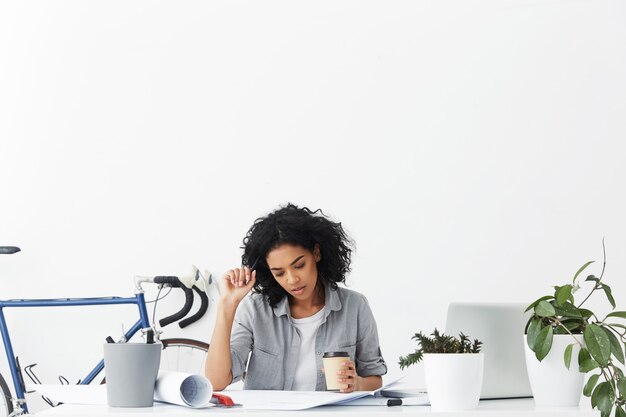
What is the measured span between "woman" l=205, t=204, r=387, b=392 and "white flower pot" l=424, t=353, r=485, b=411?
3.07ft

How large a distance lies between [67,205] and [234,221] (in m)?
0.72

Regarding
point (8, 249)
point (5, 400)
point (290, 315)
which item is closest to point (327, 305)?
point (290, 315)

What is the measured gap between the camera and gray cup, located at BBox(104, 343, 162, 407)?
140cm

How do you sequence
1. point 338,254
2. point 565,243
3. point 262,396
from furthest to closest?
point 565,243 < point 338,254 < point 262,396

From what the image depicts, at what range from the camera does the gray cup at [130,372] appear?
1400mm

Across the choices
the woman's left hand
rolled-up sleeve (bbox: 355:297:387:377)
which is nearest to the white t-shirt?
rolled-up sleeve (bbox: 355:297:387:377)

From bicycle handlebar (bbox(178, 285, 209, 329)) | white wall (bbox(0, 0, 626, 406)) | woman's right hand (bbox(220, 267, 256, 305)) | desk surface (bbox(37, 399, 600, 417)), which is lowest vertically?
bicycle handlebar (bbox(178, 285, 209, 329))

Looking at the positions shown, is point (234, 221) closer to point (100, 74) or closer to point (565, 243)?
point (100, 74)

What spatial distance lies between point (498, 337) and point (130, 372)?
0.69 m

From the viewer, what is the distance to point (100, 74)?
3.73 metres

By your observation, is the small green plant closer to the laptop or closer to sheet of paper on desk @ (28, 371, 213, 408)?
the laptop

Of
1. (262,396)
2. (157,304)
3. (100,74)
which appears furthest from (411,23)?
(262,396)

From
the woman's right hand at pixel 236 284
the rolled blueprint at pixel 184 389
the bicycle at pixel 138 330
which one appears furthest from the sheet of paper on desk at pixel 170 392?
the bicycle at pixel 138 330

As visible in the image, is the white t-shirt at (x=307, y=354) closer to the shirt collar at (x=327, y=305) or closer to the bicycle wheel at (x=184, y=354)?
the shirt collar at (x=327, y=305)
